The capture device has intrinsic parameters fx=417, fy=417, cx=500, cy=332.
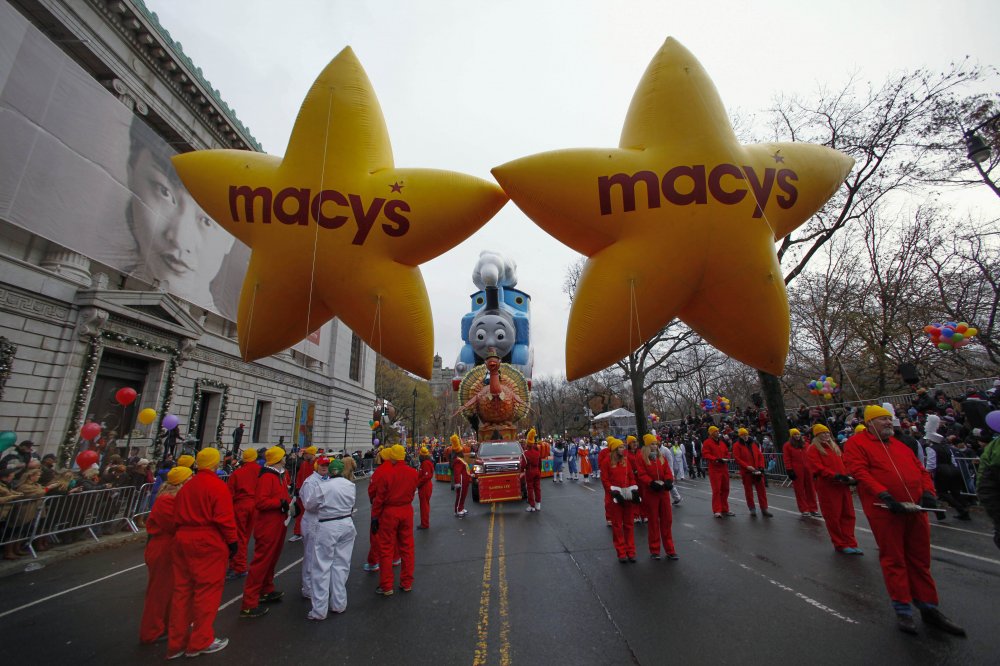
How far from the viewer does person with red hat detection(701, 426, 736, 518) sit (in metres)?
8.70

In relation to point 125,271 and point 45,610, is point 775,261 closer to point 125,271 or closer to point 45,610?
point 45,610

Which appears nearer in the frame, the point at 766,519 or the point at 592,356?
the point at 592,356

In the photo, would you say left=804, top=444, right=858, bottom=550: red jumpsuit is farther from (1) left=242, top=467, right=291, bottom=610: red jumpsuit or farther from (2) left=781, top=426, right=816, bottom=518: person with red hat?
(1) left=242, top=467, right=291, bottom=610: red jumpsuit

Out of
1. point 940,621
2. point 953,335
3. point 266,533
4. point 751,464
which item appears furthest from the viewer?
point 953,335

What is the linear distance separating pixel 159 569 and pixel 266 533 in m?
0.98

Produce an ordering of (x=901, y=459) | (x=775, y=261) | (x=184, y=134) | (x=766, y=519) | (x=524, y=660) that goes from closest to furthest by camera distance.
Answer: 1. (x=524, y=660)
2. (x=901, y=459)
3. (x=775, y=261)
4. (x=766, y=519)
5. (x=184, y=134)

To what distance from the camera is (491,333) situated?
17.4 meters

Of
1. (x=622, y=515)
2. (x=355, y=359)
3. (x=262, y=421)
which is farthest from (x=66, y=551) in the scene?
(x=355, y=359)

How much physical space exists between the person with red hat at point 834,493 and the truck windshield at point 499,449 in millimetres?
7431

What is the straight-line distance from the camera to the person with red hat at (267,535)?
4.65 m

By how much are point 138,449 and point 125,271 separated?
562 cm

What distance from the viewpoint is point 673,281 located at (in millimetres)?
4062

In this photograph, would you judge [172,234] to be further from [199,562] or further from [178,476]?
[199,562]

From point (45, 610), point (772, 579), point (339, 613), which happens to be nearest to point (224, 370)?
point (45, 610)
